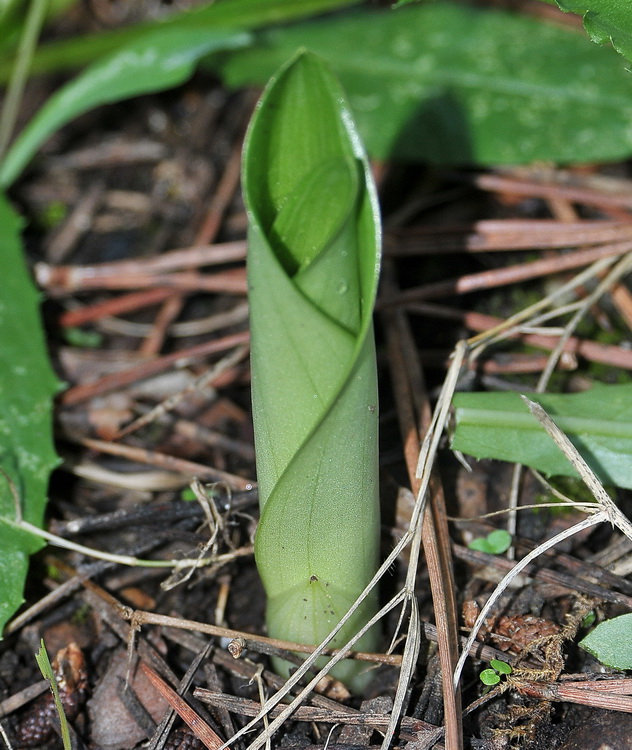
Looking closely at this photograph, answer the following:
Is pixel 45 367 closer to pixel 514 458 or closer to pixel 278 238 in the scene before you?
pixel 278 238

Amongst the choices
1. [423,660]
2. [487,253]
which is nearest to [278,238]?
[423,660]

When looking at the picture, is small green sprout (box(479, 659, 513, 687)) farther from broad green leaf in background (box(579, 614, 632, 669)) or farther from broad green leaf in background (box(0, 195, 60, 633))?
broad green leaf in background (box(0, 195, 60, 633))

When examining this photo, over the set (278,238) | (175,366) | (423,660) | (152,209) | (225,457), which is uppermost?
(278,238)

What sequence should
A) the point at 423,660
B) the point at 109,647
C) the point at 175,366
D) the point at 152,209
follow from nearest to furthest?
1. the point at 423,660
2. the point at 109,647
3. the point at 175,366
4. the point at 152,209

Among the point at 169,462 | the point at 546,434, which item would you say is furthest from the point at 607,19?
the point at 169,462

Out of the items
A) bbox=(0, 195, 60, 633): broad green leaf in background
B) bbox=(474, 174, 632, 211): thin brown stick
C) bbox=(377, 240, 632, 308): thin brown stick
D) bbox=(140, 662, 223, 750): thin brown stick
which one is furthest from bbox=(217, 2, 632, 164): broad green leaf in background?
bbox=(140, 662, 223, 750): thin brown stick

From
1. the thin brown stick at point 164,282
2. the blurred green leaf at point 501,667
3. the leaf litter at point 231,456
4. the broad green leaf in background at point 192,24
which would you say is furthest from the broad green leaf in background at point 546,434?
the broad green leaf in background at point 192,24
